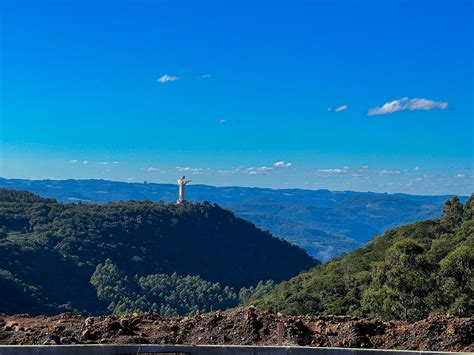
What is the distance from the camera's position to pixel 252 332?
9.63m

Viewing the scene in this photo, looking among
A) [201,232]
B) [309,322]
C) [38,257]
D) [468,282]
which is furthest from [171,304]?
[309,322]

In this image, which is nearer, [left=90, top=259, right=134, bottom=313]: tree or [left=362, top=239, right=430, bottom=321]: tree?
[left=362, top=239, right=430, bottom=321]: tree

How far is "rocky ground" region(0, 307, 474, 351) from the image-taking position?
30.7 ft

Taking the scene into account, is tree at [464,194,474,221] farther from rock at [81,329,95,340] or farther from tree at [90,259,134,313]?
tree at [90,259,134,313]

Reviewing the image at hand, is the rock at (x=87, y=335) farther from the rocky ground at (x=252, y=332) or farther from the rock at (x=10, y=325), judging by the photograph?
the rock at (x=10, y=325)

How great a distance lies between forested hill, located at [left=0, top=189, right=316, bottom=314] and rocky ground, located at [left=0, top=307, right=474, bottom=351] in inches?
2489

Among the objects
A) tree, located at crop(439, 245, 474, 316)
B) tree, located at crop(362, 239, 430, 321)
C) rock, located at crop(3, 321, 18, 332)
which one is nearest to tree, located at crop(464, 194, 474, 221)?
tree, located at crop(439, 245, 474, 316)

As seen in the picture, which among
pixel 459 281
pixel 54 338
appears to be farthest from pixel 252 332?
pixel 459 281

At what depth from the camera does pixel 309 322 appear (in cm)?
1039

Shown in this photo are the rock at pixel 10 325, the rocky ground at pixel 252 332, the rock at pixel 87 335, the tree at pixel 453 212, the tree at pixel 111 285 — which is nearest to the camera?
the rocky ground at pixel 252 332

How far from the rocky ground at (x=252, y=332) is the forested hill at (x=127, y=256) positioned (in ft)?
207

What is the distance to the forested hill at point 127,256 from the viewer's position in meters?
93.6

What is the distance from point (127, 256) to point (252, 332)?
11557 cm

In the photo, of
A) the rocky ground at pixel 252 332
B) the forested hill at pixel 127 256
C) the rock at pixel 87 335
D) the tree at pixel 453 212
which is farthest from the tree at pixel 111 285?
the rock at pixel 87 335
